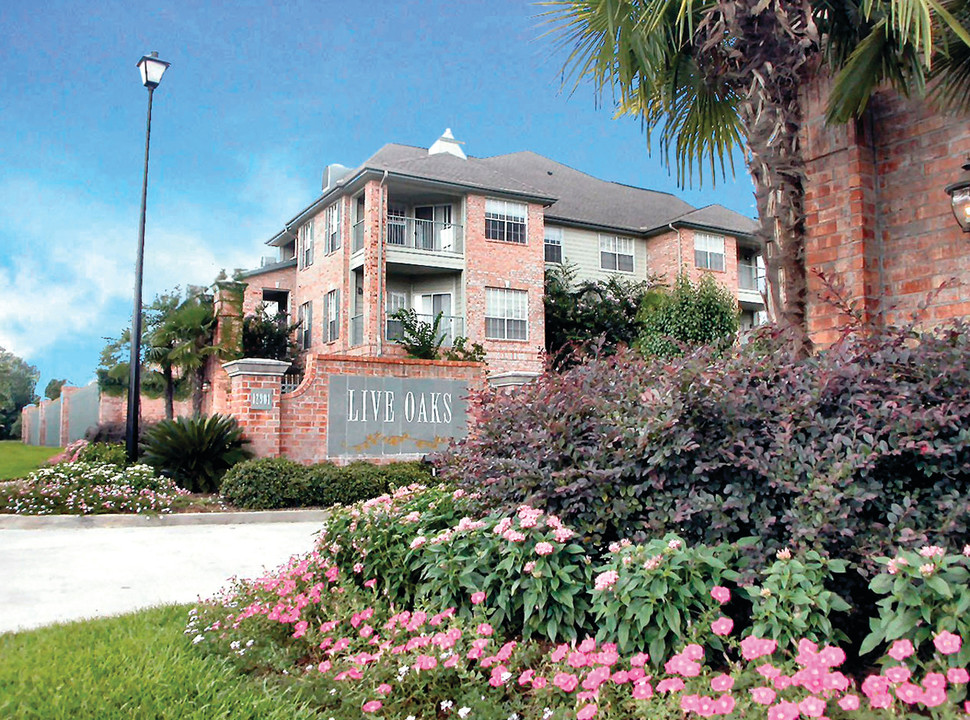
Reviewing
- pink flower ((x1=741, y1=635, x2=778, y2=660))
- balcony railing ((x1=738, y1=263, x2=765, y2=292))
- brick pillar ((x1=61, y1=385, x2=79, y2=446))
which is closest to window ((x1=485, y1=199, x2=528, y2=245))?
balcony railing ((x1=738, y1=263, x2=765, y2=292))

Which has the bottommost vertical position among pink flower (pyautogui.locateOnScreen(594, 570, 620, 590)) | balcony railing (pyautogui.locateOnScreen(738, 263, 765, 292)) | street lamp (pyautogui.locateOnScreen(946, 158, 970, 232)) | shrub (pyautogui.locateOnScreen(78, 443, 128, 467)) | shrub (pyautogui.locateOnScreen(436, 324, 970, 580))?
pink flower (pyautogui.locateOnScreen(594, 570, 620, 590))

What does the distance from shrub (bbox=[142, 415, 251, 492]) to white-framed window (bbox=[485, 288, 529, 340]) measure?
526 inches

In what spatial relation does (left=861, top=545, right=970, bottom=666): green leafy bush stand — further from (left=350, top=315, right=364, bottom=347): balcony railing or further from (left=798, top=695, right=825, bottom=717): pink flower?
(left=350, top=315, right=364, bottom=347): balcony railing

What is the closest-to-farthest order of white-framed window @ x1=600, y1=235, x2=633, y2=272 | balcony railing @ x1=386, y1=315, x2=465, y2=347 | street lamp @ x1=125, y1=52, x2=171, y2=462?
street lamp @ x1=125, y1=52, x2=171, y2=462, balcony railing @ x1=386, y1=315, x2=465, y2=347, white-framed window @ x1=600, y1=235, x2=633, y2=272

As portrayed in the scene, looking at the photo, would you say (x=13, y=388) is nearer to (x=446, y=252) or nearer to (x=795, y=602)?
(x=446, y=252)

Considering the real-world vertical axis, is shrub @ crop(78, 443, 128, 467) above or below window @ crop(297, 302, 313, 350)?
below

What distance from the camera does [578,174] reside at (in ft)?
111

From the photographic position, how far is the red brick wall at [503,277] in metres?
25.7

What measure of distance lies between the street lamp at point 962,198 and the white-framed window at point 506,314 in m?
20.0

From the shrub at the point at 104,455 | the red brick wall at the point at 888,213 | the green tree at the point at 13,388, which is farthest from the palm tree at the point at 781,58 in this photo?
the green tree at the point at 13,388

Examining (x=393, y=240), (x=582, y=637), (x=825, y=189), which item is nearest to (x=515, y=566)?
(x=582, y=637)

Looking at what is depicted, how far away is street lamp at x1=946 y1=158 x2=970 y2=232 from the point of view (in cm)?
601

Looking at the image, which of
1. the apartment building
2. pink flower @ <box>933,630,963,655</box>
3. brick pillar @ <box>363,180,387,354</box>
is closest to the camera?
pink flower @ <box>933,630,963,655</box>

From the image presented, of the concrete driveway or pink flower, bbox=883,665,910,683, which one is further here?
the concrete driveway
